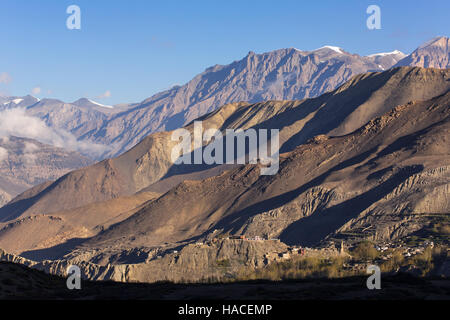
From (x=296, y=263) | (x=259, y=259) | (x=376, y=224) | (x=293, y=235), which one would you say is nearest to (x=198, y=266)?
(x=259, y=259)

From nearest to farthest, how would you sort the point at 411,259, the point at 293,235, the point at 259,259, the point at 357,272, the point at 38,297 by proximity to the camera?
the point at 38,297 → the point at 357,272 → the point at 411,259 → the point at 259,259 → the point at 293,235

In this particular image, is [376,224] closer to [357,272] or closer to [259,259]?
[259,259]

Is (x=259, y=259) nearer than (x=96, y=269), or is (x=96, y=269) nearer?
(x=259, y=259)

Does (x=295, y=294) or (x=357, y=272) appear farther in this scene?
(x=357, y=272)
